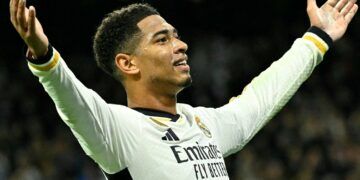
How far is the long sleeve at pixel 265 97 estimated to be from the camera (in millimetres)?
4027

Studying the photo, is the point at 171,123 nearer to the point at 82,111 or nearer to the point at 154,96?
the point at 154,96

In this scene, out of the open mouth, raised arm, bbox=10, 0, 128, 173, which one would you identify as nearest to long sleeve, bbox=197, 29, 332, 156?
the open mouth

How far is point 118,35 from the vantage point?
385 cm

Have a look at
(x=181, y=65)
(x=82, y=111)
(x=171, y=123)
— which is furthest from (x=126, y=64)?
(x=82, y=111)

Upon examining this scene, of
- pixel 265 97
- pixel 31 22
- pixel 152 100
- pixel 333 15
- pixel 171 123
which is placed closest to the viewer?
pixel 31 22

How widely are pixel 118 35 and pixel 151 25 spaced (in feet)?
0.56

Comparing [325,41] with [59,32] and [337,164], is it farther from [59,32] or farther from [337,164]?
[59,32]

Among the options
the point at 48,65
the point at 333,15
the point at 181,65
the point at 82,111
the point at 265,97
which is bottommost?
the point at 265,97

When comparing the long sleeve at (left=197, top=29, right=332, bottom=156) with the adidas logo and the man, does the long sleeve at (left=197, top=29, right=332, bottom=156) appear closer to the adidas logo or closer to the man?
the man

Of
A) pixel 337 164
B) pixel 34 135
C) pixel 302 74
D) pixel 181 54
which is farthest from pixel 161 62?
pixel 34 135

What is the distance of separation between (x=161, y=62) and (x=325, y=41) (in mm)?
1003

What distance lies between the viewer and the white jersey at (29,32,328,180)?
10.3 feet

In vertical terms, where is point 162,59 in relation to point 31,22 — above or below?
below

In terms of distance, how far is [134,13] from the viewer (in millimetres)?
3895
